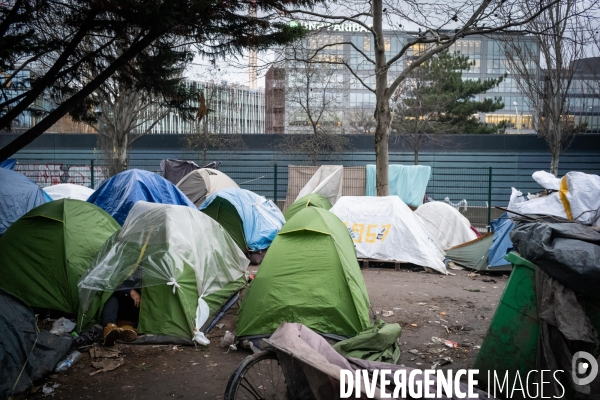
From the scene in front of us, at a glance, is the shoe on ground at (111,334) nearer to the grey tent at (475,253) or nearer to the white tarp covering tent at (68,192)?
the grey tent at (475,253)

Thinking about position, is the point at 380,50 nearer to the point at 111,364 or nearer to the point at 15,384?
the point at 111,364

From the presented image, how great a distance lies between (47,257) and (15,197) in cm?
516

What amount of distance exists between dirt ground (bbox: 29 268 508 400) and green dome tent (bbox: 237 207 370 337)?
1.85 feet

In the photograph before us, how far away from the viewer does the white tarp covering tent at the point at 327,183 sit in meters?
15.8

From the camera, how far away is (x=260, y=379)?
398cm

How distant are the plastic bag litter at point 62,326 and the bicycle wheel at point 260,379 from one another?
10.5ft

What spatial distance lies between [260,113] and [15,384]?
56764mm

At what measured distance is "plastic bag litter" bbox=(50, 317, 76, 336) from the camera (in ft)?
20.5

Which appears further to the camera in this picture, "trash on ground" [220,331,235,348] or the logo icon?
"trash on ground" [220,331,235,348]

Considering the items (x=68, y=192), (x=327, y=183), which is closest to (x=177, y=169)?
(x=68, y=192)

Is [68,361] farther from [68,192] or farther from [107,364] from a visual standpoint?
[68,192]

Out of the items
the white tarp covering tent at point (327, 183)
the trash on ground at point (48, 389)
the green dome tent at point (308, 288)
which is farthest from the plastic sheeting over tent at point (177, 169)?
the trash on ground at point (48, 389)

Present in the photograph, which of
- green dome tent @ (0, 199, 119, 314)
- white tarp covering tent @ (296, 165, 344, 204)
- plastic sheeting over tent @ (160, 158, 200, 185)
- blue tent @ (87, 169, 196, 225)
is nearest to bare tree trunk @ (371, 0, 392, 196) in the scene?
white tarp covering tent @ (296, 165, 344, 204)

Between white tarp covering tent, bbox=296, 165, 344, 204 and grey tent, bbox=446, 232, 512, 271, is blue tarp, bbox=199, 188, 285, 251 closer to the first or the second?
grey tent, bbox=446, 232, 512, 271
